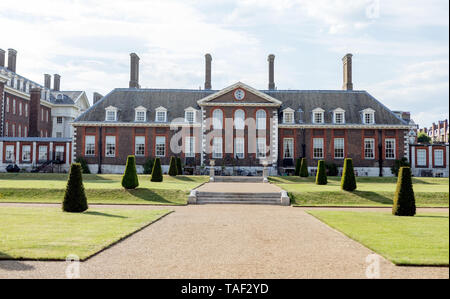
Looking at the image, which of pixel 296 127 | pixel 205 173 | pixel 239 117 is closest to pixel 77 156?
pixel 205 173

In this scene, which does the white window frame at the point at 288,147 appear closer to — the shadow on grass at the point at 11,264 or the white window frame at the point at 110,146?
the white window frame at the point at 110,146

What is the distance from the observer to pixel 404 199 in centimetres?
1616

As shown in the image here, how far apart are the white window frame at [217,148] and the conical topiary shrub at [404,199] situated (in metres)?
24.0

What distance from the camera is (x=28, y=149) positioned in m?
40.9

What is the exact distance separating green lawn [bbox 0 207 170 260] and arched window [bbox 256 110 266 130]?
2404 cm

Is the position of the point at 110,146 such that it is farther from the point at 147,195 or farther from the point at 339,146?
the point at 339,146

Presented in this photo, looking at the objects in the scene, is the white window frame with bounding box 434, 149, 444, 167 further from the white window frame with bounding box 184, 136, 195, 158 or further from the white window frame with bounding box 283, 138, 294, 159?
the white window frame with bounding box 184, 136, 195, 158

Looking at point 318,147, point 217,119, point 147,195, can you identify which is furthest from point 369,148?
point 147,195

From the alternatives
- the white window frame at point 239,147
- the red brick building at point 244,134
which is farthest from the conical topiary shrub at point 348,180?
the white window frame at point 239,147

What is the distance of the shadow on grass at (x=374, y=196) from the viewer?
21.5 m

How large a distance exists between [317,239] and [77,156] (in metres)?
33.7

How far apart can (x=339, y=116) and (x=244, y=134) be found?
9.41 m
